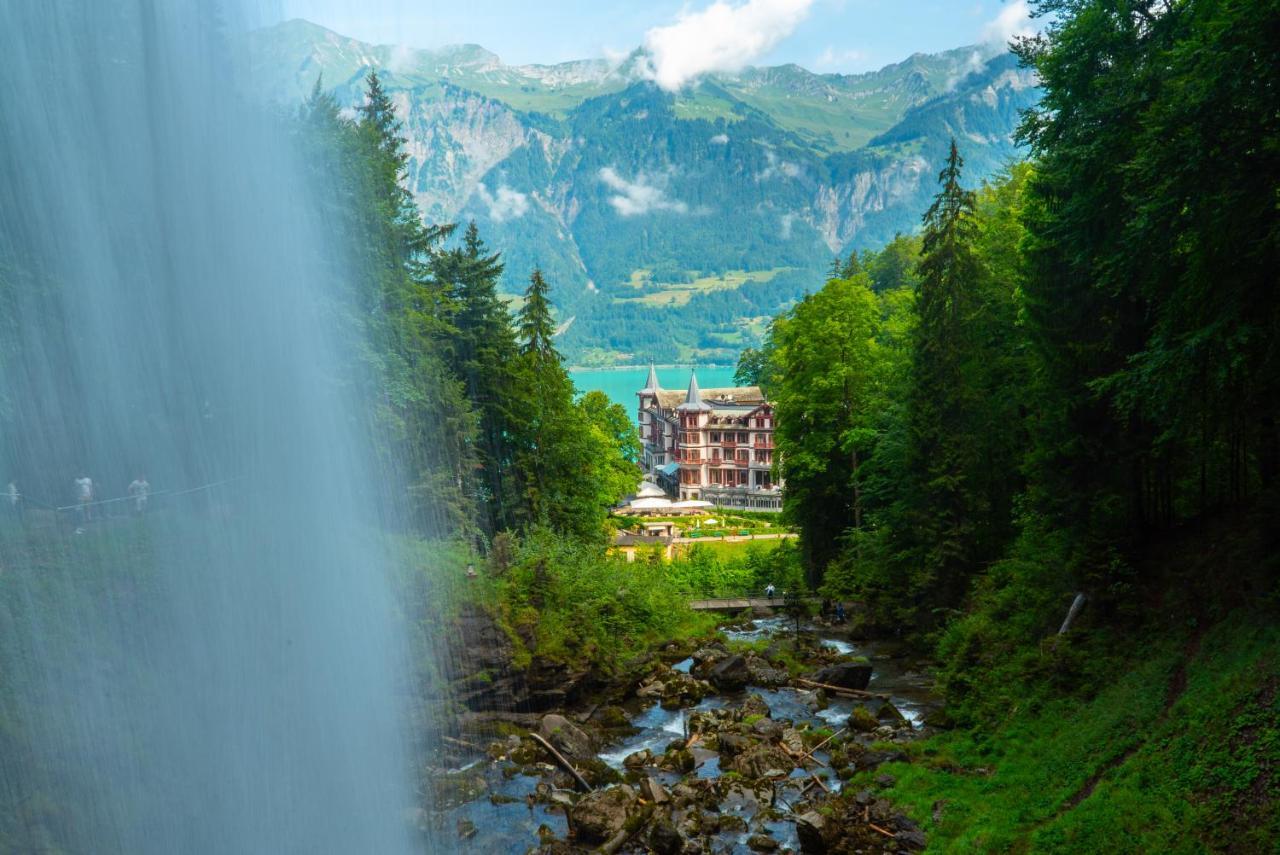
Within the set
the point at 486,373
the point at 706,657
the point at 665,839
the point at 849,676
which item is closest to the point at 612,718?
the point at 706,657

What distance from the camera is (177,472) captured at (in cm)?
1917

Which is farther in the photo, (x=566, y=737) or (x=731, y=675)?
(x=731, y=675)

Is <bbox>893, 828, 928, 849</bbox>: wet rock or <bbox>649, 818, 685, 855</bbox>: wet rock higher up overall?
<bbox>893, 828, 928, 849</bbox>: wet rock

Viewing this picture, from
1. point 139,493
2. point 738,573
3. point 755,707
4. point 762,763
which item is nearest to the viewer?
point 139,493

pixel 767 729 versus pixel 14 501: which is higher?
pixel 14 501

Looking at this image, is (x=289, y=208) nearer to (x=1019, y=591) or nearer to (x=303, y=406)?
(x=303, y=406)

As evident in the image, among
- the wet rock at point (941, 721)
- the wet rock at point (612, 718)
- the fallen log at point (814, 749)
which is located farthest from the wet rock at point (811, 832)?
the wet rock at point (612, 718)

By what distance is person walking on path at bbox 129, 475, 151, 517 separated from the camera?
677 inches

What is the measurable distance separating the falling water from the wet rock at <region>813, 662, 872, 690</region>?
1182 cm

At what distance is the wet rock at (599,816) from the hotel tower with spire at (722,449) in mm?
66937

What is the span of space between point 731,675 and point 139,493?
16.3 metres

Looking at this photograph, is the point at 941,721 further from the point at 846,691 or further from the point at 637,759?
the point at 637,759

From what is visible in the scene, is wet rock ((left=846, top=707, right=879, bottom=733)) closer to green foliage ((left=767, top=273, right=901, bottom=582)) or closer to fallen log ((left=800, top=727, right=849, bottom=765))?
fallen log ((left=800, top=727, right=849, bottom=765))

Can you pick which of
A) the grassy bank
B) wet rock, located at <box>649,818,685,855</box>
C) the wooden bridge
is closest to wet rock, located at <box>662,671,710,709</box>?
the grassy bank
